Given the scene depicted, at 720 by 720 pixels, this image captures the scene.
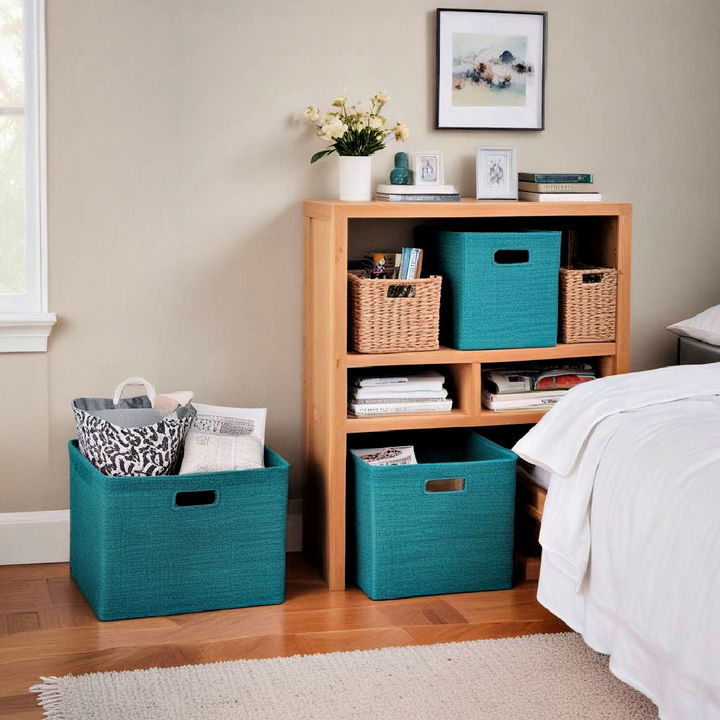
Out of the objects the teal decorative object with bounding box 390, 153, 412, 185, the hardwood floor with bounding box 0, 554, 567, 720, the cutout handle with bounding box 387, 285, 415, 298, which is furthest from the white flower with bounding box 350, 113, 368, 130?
the hardwood floor with bounding box 0, 554, 567, 720

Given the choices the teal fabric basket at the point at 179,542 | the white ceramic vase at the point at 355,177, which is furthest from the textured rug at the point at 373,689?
the white ceramic vase at the point at 355,177

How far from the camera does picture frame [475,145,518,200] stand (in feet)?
10.9

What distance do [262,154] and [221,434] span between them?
882 millimetres

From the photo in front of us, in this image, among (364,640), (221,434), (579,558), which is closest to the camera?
(579,558)

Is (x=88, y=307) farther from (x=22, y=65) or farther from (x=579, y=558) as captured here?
(x=579, y=558)

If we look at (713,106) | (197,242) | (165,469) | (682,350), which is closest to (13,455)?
(165,469)

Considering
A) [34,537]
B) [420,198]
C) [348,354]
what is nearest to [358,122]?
[420,198]

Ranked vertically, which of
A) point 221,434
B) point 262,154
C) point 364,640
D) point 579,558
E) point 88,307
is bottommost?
point 364,640

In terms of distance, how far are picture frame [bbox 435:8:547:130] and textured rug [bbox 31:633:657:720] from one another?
1662 millimetres

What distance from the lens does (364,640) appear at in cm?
274

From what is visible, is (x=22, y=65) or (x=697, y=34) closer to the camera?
(x=22, y=65)

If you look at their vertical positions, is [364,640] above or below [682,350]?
below

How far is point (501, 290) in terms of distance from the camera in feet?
10.3

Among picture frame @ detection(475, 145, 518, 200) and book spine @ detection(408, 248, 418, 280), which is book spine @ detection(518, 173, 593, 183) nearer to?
picture frame @ detection(475, 145, 518, 200)
